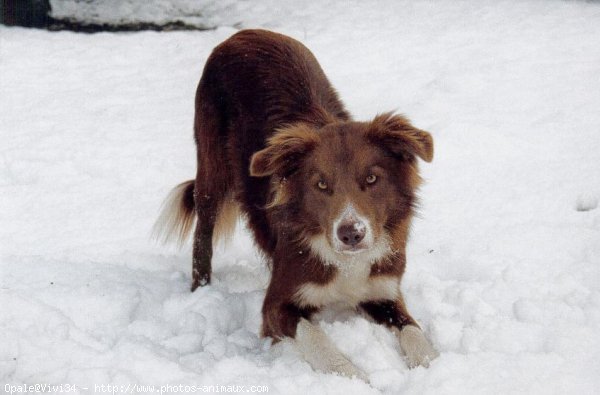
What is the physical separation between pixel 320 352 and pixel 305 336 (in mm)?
195

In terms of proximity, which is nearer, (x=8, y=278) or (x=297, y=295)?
(x=297, y=295)

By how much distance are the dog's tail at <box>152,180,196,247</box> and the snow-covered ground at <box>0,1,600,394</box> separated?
0.56ft

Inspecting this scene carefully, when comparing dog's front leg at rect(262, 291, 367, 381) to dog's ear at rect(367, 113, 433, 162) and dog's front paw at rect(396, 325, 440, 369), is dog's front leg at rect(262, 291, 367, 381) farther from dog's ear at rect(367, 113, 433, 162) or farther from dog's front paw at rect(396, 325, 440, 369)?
dog's ear at rect(367, 113, 433, 162)

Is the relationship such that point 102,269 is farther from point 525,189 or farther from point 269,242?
point 525,189

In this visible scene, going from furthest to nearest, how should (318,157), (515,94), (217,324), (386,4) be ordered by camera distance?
(386,4) < (515,94) < (217,324) < (318,157)

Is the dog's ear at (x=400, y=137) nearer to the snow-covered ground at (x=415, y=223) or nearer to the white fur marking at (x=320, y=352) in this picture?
the snow-covered ground at (x=415, y=223)

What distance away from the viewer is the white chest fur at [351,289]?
3842 millimetres

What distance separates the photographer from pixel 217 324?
4.11m

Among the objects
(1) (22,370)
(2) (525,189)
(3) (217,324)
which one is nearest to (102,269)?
(3) (217,324)

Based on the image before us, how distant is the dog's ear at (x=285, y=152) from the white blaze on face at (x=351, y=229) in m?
0.47

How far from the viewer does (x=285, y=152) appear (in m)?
3.70

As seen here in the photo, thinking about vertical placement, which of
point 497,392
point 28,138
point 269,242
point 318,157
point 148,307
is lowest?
point 28,138

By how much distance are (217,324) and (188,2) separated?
21.8 feet

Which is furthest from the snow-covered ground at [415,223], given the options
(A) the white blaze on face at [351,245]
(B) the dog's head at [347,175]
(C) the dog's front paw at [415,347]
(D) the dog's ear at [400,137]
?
(D) the dog's ear at [400,137]
